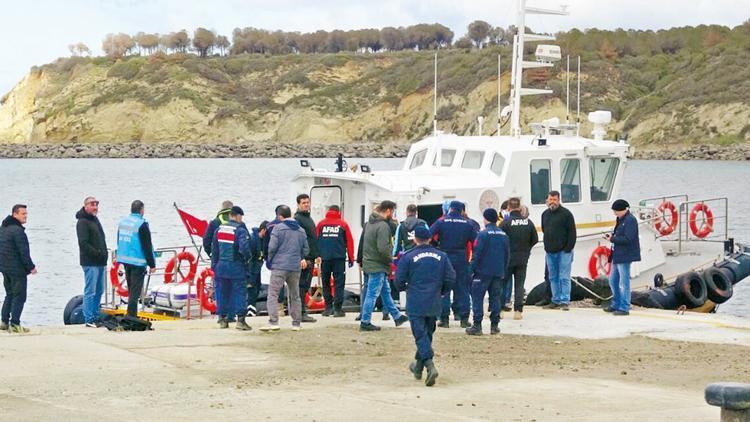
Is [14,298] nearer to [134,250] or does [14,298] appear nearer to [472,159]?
[134,250]

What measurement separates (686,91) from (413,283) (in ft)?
361

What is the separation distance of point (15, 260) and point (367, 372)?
510 cm

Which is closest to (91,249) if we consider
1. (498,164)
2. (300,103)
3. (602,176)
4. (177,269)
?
(177,269)

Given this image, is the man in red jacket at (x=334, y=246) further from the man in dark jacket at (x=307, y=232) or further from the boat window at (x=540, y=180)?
the boat window at (x=540, y=180)

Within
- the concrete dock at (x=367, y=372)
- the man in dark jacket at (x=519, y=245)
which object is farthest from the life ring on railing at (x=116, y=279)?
the man in dark jacket at (x=519, y=245)

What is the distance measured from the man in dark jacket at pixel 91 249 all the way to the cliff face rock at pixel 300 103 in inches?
3586

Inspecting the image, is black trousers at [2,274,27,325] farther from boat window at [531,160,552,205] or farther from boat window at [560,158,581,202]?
boat window at [560,158,581,202]

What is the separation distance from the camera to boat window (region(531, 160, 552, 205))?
20812mm

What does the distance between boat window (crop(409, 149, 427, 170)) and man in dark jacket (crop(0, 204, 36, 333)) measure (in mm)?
8107

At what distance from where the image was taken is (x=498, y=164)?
20.8 metres

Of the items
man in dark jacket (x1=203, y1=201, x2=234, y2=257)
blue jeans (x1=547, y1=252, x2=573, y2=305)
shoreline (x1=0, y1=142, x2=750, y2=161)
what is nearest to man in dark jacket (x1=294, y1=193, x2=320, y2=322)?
man in dark jacket (x1=203, y1=201, x2=234, y2=257)

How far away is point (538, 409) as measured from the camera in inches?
444

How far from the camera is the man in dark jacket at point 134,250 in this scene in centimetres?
1617

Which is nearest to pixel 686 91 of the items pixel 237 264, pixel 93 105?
pixel 93 105
